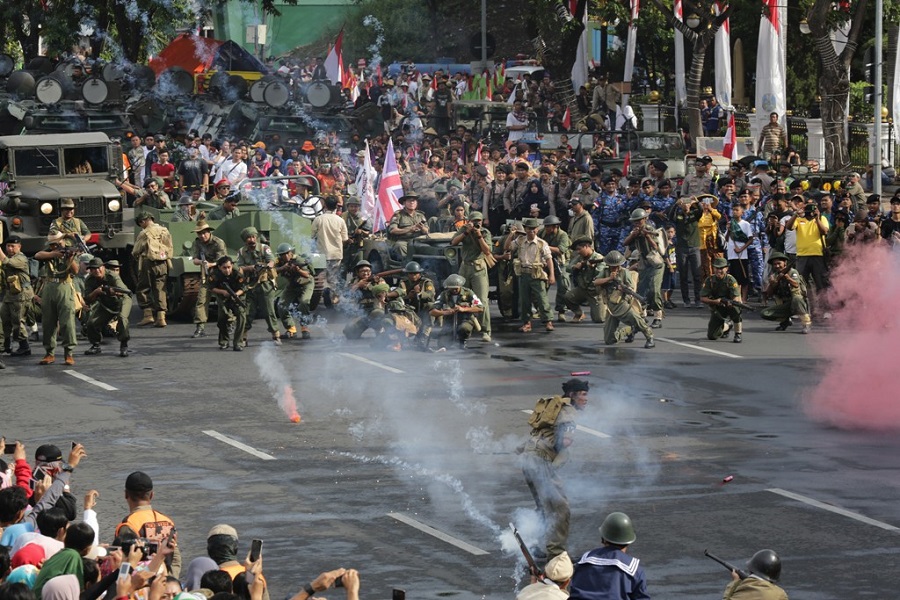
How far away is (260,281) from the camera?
23.4 metres

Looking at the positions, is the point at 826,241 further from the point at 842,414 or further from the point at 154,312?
the point at 154,312

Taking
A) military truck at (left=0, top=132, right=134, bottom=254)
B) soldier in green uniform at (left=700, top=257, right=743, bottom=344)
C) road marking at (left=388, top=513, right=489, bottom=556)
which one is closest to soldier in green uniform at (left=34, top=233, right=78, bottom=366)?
military truck at (left=0, top=132, right=134, bottom=254)

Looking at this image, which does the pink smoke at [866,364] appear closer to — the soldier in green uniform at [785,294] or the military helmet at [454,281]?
the soldier in green uniform at [785,294]

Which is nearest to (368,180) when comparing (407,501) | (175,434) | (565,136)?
(565,136)

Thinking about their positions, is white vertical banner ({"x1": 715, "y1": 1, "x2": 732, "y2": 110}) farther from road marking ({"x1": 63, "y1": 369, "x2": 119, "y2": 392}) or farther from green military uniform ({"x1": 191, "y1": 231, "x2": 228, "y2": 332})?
road marking ({"x1": 63, "y1": 369, "x2": 119, "y2": 392})

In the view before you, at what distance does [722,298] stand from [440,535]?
989cm

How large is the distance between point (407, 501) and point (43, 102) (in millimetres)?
21668

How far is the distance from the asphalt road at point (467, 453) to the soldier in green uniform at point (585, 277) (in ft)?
2.07

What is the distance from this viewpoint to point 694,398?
63.3 feet

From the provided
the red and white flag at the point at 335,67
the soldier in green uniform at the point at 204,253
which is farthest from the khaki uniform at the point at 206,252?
the red and white flag at the point at 335,67

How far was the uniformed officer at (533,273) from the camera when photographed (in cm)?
2409

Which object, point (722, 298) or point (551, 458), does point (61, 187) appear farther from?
point (551, 458)

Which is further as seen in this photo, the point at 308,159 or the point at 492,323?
the point at 308,159

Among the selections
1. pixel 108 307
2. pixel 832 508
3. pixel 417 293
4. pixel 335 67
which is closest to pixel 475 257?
pixel 417 293
